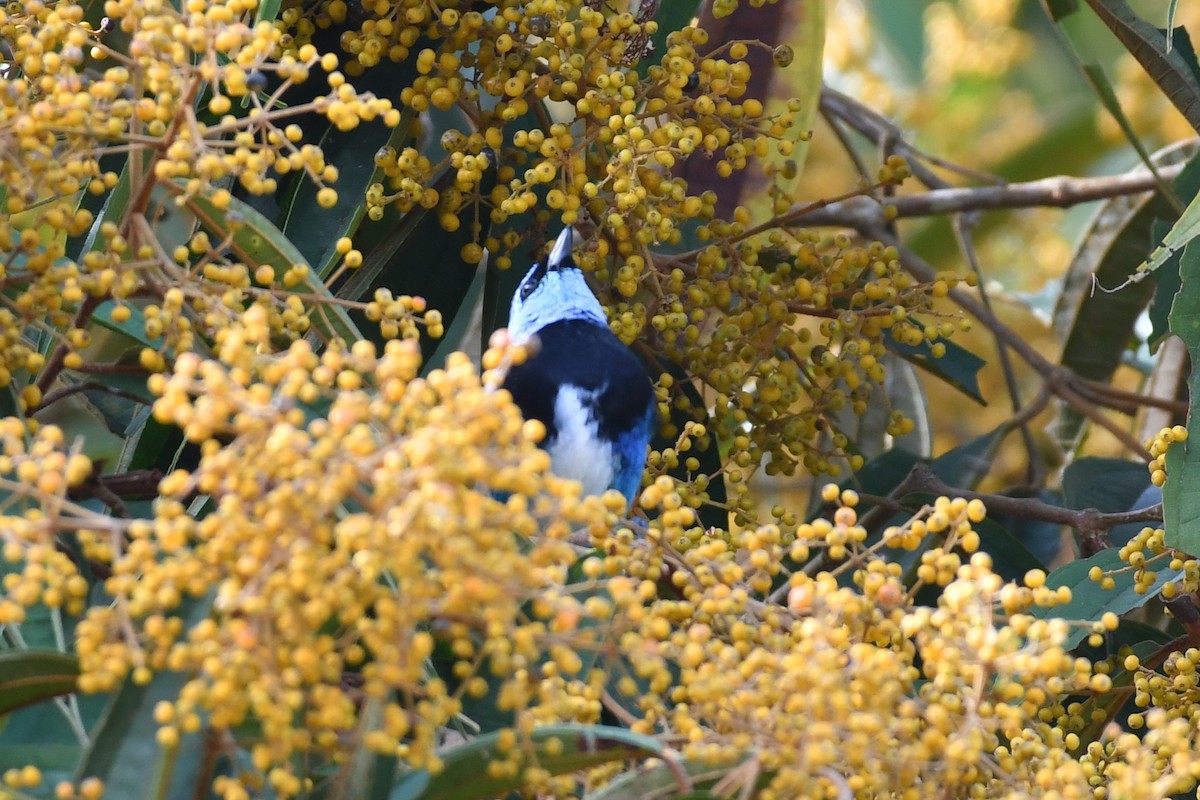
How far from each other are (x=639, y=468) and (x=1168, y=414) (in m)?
1.21

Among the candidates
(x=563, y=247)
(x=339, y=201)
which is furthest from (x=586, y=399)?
(x=339, y=201)

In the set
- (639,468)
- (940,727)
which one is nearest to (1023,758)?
(940,727)

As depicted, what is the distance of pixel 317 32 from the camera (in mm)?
1784

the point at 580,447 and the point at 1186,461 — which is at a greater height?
the point at 1186,461

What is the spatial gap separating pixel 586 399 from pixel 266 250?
22.1 inches

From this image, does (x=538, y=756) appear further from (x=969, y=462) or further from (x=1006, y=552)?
(x=969, y=462)

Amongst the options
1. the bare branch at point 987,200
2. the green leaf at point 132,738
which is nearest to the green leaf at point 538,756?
the green leaf at point 132,738

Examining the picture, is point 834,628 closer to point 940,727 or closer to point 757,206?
point 940,727

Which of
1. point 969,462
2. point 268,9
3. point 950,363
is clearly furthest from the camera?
point 969,462

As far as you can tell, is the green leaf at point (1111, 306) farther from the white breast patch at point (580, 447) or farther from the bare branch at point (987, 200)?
the white breast patch at point (580, 447)

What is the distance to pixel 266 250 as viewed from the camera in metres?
1.37

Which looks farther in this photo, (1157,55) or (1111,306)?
(1111,306)

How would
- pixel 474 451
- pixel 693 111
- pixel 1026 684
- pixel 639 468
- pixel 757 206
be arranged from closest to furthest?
pixel 474 451
pixel 1026 684
pixel 693 111
pixel 639 468
pixel 757 206

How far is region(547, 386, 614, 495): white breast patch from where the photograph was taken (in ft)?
5.92
